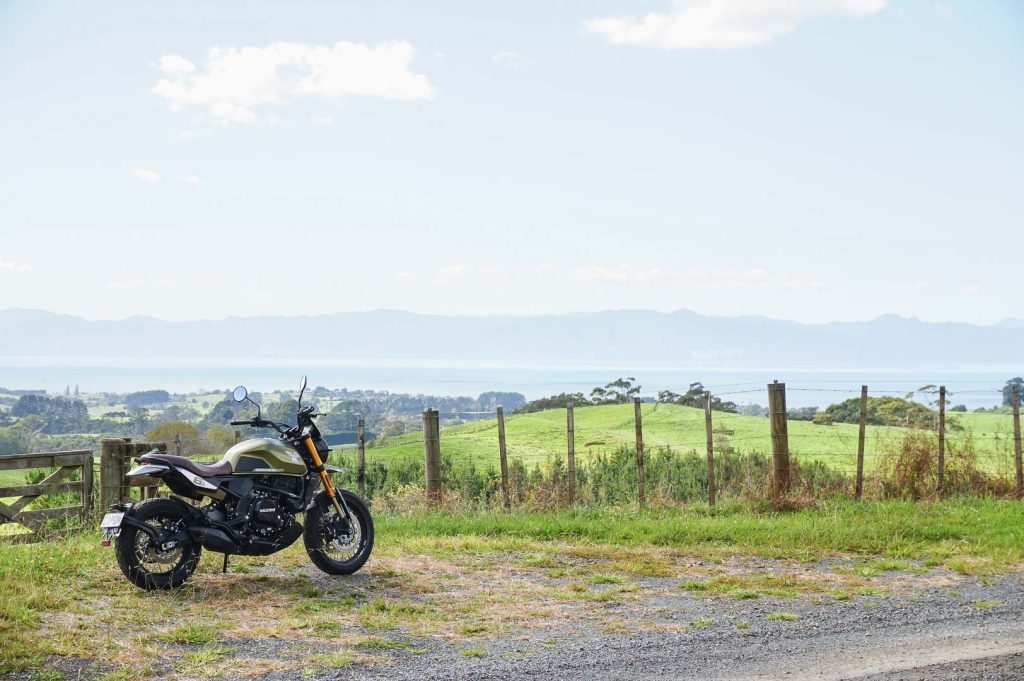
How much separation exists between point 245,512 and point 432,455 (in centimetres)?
558

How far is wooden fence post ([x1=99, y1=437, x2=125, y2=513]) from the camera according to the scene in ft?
40.1

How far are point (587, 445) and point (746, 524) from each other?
9.36 meters

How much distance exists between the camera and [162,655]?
638 centimetres

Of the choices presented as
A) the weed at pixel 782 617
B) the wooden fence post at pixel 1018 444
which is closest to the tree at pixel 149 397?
the wooden fence post at pixel 1018 444

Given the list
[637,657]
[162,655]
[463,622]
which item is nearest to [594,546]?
[463,622]

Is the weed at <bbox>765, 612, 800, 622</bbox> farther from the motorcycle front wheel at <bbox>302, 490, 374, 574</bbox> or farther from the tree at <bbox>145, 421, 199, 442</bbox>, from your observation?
the tree at <bbox>145, 421, 199, 442</bbox>

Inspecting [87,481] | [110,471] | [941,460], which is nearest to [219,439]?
[87,481]

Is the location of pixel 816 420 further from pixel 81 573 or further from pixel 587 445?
pixel 81 573

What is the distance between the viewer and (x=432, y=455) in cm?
1402

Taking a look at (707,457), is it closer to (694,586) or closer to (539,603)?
(694,586)

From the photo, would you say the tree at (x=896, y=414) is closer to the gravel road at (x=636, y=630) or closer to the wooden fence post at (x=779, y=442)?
the wooden fence post at (x=779, y=442)

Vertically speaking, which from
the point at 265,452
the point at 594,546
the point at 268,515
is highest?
the point at 265,452

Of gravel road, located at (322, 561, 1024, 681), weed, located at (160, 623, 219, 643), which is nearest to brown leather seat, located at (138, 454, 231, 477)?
weed, located at (160, 623, 219, 643)

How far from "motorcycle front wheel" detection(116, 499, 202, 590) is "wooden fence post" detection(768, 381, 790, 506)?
7866 mm
